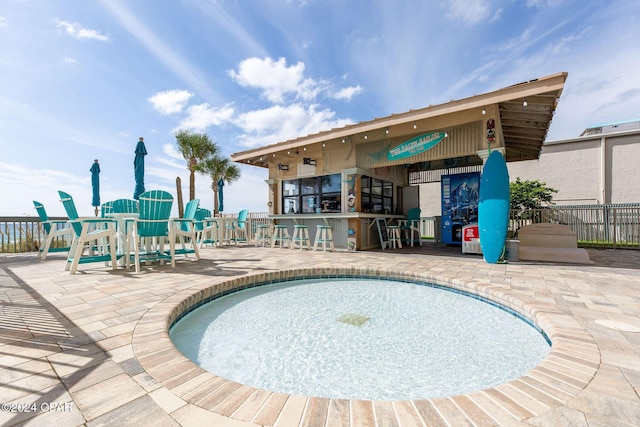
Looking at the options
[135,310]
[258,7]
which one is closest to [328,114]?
[258,7]

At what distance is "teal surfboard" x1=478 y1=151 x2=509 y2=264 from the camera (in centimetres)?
511

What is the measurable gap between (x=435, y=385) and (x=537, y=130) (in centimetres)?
760

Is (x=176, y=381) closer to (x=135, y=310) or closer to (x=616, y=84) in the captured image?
(x=135, y=310)

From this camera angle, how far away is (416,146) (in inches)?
260

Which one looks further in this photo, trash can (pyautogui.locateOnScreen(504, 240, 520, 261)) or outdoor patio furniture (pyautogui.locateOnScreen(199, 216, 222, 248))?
outdoor patio furniture (pyautogui.locateOnScreen(199, 216, 222, 248))

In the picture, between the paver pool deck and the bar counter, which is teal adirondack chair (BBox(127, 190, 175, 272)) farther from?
the bar counter

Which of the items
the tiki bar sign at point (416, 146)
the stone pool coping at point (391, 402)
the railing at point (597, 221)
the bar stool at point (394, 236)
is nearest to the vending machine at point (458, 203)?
the railing at point (597, 221)

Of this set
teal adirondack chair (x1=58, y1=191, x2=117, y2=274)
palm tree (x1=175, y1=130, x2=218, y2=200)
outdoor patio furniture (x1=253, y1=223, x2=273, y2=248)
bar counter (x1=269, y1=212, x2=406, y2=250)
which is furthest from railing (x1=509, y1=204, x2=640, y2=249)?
palm tree (x1=175, y1=130, x2=218, y2=200)

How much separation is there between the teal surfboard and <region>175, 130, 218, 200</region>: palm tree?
52.6ft

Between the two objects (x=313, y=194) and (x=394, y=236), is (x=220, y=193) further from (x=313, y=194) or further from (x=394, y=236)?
(x=394, y=236)

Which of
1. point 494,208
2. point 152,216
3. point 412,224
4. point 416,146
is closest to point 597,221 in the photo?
point 412,224

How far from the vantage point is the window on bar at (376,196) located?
26.5ft

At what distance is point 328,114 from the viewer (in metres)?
11.9

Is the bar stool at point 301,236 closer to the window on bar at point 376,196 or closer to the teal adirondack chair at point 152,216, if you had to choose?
the window on bar at point 376,196
